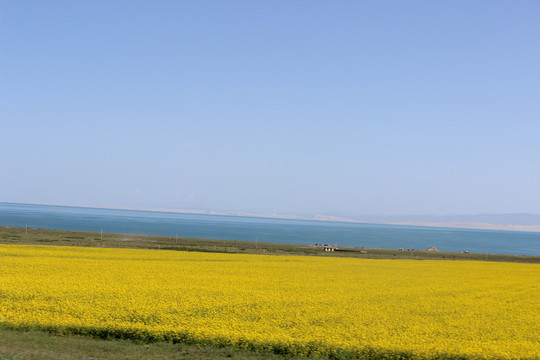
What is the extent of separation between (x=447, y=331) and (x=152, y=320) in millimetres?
9109

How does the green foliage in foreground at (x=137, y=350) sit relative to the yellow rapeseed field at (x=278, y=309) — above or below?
below

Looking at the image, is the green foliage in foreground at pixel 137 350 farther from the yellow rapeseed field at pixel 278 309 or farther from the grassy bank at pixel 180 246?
the grassy bank at pixel 180 246

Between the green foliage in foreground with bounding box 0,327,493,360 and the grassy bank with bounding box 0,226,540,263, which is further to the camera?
the grassy bank with bounding box 0,226,540,263

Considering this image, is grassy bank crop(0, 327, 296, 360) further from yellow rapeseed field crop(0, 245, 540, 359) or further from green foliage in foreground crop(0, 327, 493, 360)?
yellow rapeseed field crop(0, 245, 540, 359)

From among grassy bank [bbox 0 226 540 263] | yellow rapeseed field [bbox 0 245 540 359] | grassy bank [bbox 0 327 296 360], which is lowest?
grassy bank [bbox 0 226 540 263]

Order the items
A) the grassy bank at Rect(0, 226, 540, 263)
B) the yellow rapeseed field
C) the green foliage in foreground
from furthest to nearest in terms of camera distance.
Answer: the grassy bank at Rect(0, 226, 540, 263), the yellow rapeseed field, the green foliage in foreground

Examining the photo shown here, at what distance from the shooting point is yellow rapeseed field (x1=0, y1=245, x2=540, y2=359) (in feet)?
42.3

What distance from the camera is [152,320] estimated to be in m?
14.2

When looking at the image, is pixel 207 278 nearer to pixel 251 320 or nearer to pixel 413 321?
pixel 251 320

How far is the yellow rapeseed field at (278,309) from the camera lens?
12883 millimetres

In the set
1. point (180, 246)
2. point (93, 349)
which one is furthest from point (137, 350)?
point (180, 246)

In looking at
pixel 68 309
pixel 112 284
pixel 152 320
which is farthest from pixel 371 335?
pixel 112 284

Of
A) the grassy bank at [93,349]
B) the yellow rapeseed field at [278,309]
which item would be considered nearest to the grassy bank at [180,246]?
the yellow rapeseed field at [278,309]

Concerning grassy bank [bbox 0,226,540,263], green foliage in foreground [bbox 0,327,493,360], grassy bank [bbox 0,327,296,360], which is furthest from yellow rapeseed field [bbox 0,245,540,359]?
grassy bank [bbox 0,226,540,263]
